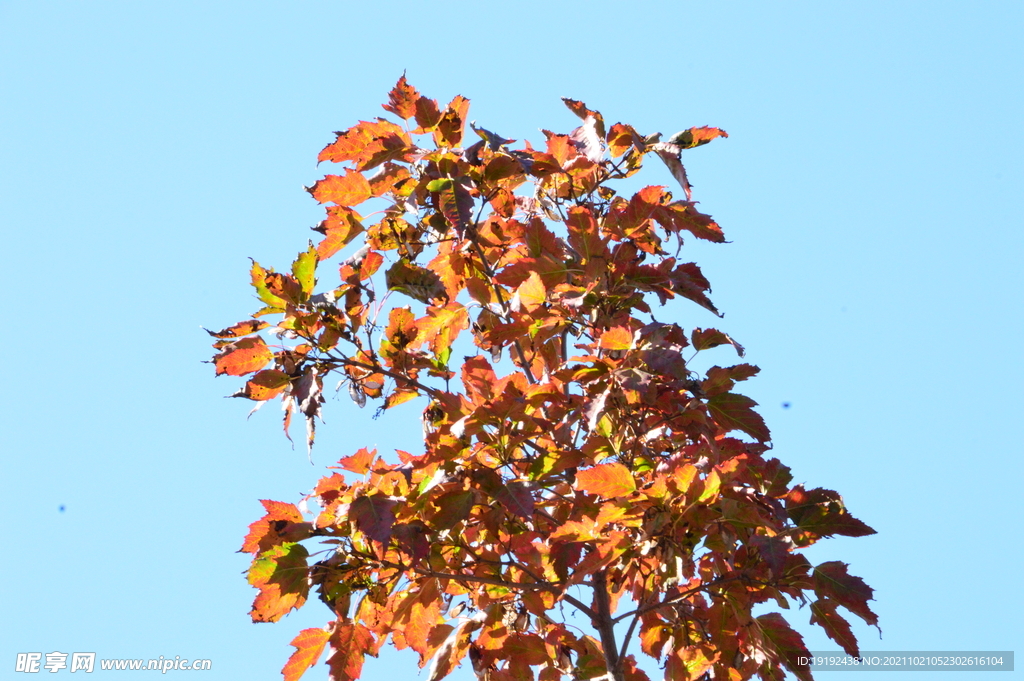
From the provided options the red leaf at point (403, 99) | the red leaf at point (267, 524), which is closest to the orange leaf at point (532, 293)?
the red leaf at point (403, 99)

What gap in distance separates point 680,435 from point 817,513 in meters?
0.47

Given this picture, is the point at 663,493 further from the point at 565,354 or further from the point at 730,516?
the point at 565,354

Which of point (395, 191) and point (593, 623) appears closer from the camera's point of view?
point (593, 623)

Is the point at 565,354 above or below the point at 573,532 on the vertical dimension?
above

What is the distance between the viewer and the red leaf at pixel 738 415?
244cm

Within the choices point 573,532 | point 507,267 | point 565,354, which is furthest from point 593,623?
point 507,267

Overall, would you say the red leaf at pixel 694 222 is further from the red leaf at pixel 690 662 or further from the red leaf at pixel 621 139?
the red leaf at pixel 690 662

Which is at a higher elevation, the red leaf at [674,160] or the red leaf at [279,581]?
the red leaf at [674,160]

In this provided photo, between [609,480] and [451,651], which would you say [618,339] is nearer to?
[609,480]

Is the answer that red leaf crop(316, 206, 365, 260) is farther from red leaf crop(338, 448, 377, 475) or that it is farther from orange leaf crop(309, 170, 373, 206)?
red leaf crop(338, 448, 377, 475)

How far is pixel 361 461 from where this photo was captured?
94.3 inches

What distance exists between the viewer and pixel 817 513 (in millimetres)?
2318

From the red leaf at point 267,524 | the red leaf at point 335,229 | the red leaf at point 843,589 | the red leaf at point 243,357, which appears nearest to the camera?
the red leaf at point 843,589

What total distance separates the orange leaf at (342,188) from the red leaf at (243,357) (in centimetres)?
51
